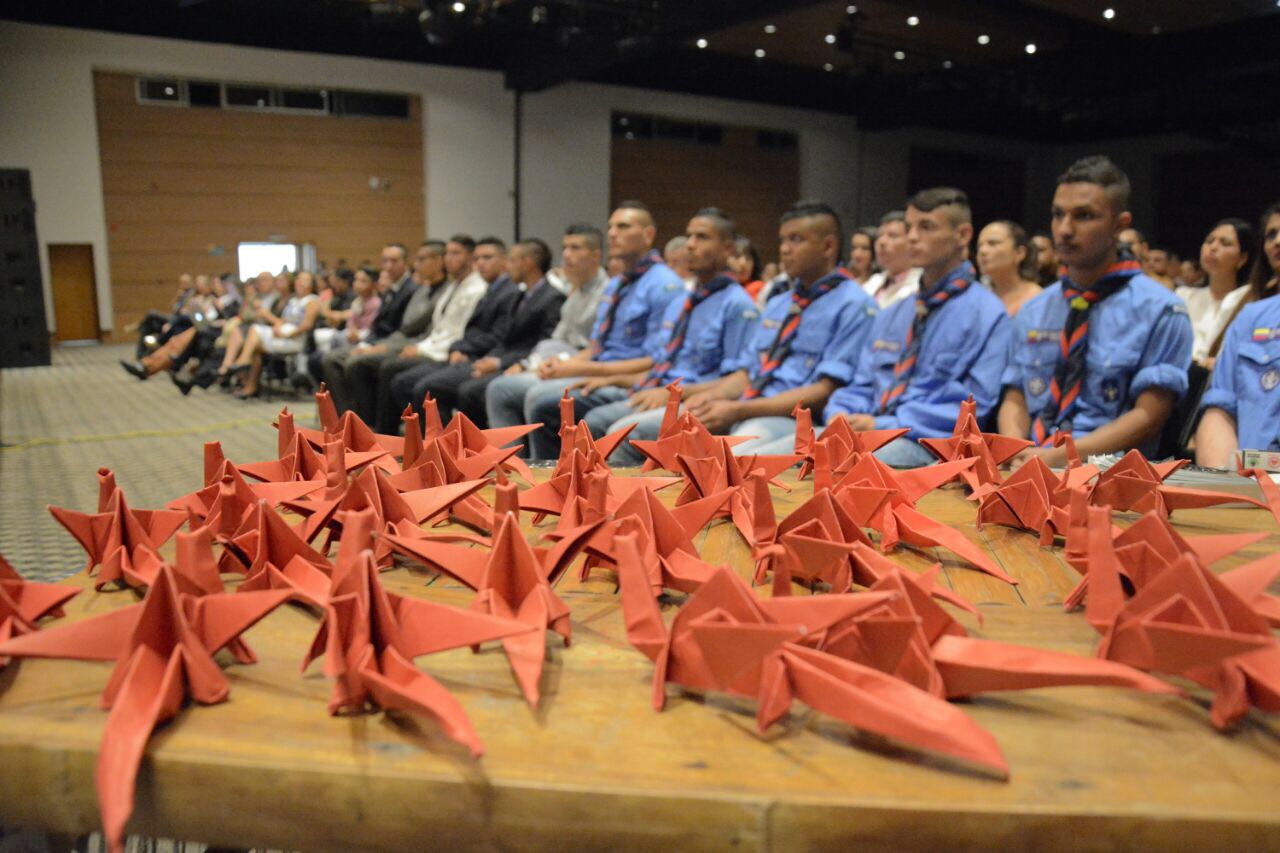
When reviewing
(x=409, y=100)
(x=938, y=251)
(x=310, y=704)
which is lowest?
(x=310, y=704)

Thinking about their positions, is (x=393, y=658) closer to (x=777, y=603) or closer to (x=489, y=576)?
(x=489, y=576)

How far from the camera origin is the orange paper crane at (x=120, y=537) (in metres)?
1.02

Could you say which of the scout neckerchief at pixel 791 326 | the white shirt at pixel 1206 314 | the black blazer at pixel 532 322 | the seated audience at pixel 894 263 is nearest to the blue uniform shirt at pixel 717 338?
the scout neckerchief at pixel 791 326

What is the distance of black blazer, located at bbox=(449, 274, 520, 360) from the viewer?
5.74m

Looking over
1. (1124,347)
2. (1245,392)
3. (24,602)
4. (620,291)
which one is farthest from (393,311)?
(24,602)

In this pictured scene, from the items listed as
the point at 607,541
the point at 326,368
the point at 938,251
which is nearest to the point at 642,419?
the point at 938,251

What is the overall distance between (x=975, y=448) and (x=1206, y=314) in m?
4.17

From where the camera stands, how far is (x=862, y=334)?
3322 millimetres

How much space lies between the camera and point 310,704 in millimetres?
764

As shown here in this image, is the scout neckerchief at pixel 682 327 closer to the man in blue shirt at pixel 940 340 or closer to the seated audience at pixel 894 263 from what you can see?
the seated audience at pixel 894 263

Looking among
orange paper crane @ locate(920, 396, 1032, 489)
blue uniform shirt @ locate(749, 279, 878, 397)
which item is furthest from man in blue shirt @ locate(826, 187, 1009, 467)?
orange paper crane @ locate(920, 396, 1032, 489)

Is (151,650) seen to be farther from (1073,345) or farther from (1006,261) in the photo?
(1006,261)

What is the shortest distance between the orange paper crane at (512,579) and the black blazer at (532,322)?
15.0ft

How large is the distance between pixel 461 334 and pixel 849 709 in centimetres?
575
